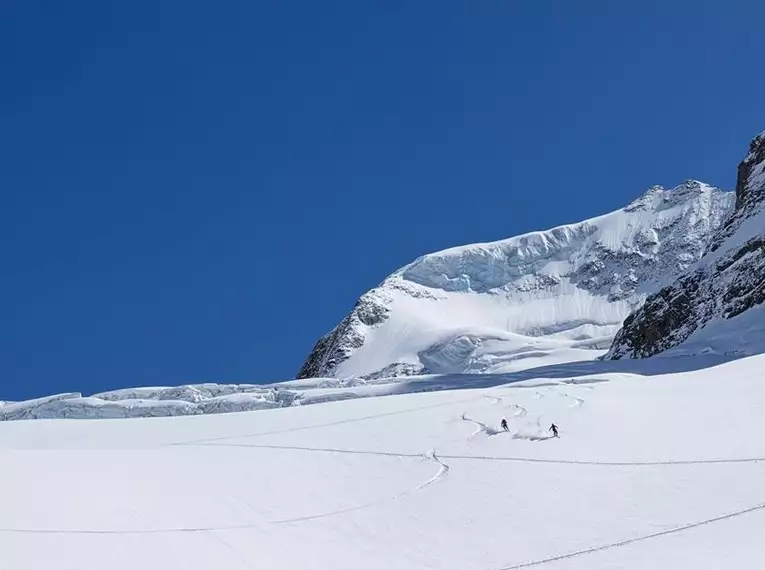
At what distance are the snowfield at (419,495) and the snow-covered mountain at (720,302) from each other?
31.6 m

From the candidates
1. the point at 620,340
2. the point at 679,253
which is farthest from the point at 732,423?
the point at 679,253

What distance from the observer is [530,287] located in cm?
15412

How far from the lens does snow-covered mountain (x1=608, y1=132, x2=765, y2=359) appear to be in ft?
167

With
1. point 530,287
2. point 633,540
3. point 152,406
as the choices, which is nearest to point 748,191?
point 152,406

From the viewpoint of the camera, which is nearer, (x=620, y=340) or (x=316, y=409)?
(x=316, y=409)

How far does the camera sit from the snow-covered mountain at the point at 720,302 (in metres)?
50.8

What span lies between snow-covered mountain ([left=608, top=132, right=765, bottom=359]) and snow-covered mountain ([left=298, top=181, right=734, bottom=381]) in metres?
43.4

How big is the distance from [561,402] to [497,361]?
77735 millimetres

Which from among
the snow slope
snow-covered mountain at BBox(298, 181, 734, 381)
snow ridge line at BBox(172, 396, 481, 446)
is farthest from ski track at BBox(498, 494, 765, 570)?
snow-covered mountain at BBox(298, 181, 734, 381)

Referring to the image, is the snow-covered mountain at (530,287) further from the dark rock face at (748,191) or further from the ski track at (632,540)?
the ski track at (632,540)

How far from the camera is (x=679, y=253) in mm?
150625

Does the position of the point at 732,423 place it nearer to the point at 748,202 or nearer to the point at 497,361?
the point at 748,202

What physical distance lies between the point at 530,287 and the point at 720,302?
96.8 meters

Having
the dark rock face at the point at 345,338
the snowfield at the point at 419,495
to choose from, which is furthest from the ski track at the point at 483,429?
the dark rock face at the point at 345,338
